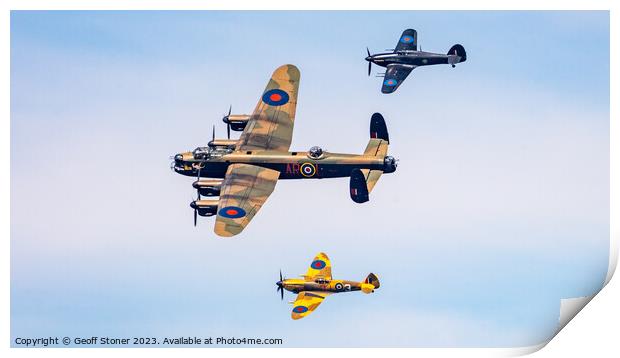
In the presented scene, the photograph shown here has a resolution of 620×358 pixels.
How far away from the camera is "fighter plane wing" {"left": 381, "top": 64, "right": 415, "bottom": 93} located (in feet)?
155

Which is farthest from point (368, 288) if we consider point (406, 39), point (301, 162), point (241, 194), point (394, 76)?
point (406, 39)

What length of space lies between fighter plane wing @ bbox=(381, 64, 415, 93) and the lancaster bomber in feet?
7.33

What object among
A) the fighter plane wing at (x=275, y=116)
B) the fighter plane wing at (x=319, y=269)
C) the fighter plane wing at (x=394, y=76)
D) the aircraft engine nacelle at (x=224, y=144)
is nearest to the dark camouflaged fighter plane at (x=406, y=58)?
the fighter plane wing at (x=394, y=76)

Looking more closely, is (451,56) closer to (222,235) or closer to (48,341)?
(222,235)

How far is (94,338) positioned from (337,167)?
972 cm

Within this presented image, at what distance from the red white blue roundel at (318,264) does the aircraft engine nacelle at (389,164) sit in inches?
194

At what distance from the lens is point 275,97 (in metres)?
47.0

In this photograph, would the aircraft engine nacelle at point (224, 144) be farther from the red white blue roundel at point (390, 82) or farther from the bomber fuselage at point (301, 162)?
the red white blue roundel at point (390, 82)

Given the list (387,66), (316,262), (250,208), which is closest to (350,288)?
(316,262)

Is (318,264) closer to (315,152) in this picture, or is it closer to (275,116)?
(315,152)

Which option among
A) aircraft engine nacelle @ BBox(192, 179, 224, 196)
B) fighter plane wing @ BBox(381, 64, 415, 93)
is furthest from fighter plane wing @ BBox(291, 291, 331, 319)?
fighter plane wing @ BBox(381, 64, 415, 93)

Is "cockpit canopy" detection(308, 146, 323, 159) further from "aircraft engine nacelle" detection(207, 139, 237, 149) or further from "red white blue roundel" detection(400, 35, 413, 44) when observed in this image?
"red white blue roundel" detection(400, 35, 413, 44)

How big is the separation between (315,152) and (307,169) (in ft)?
2.17

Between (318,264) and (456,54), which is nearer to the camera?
(456,54)
